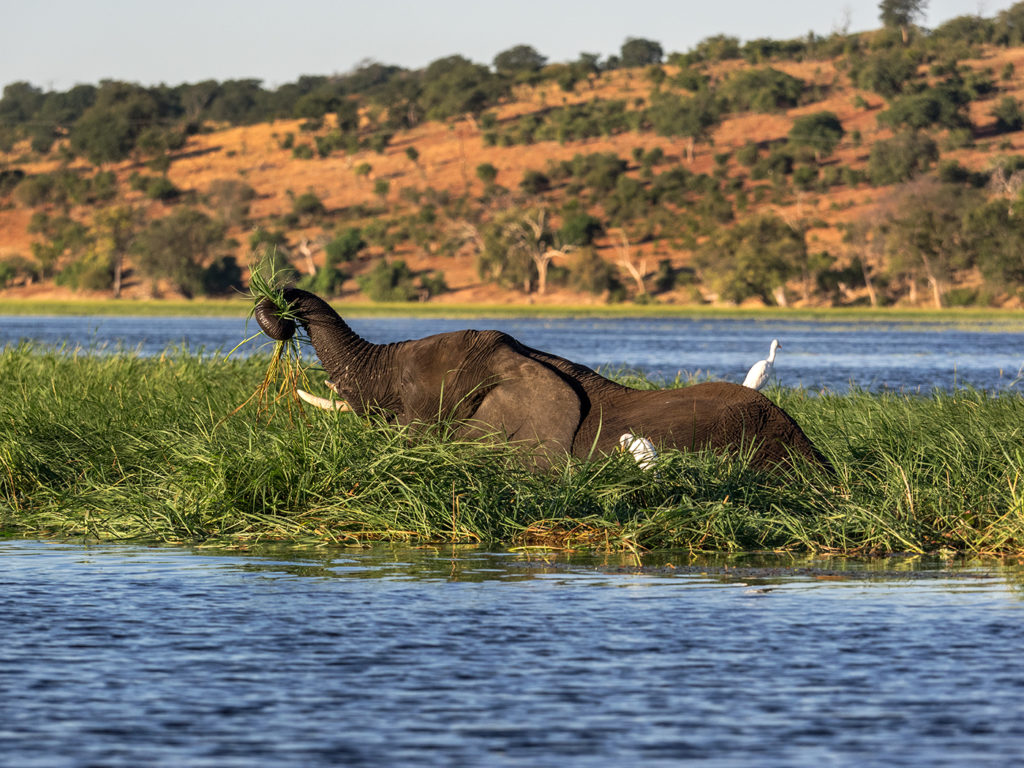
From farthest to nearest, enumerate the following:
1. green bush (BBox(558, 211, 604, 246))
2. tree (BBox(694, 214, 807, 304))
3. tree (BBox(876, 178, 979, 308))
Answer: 1. green bush (BBox(558, 211, 604, 246))
2. tree (BBox(694, 214, 807, 304))
3. tree (BBox(876, 178, 979, 308))

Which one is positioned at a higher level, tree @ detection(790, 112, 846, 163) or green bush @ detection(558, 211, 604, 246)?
tree @ detection(790, 112, 846, 163)

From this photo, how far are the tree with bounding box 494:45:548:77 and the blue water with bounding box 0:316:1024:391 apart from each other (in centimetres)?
7111

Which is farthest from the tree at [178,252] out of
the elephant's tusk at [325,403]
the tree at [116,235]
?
the elephant's tusk at [325,403]

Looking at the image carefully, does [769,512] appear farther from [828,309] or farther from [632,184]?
[632,184]

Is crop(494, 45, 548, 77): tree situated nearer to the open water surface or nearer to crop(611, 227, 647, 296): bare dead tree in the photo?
crop(611, 227, 647, 296): bare dead tree

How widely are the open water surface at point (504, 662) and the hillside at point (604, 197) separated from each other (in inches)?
2599

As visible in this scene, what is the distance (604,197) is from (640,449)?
93.7 m

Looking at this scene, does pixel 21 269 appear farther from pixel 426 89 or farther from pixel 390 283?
pixel 426 89

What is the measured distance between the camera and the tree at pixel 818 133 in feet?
358

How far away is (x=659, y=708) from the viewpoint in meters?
6.43

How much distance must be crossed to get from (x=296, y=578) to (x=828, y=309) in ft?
238

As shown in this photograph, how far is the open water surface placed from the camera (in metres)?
5.89

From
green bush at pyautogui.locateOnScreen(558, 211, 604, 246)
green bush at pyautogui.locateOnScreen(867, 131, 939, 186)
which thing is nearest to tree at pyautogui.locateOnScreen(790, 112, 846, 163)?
green bush at pyautogui.locateOnScreen(867, 131, 939, 186)

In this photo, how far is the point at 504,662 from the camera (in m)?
7.23
